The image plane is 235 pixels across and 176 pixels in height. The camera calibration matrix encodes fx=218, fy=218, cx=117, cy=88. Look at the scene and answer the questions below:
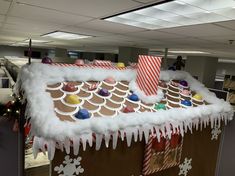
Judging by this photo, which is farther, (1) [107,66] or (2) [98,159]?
(1) [107,66]

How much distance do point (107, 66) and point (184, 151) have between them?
1.25 m

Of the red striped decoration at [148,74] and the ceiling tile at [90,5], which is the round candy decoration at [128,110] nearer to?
the red striped decoration at [148,74]

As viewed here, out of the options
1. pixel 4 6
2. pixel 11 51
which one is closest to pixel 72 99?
pixel 4 6

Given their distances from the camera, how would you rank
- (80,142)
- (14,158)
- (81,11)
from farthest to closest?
(81,11), (14,158), (80,142)

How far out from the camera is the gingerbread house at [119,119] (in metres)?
1.59

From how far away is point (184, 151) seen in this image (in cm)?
237

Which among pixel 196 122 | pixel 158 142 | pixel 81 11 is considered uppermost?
pixel 81 11

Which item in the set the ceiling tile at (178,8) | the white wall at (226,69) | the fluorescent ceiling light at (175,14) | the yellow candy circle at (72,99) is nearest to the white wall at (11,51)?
the white wall at (226,69)

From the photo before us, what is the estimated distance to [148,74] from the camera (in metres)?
2.27

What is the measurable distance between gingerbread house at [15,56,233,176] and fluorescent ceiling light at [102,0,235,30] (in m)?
0.62

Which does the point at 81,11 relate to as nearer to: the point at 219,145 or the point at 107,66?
the point at 107,66

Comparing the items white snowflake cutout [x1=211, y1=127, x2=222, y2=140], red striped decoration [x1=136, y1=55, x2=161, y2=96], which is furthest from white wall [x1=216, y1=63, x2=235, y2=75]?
red striped decoration [x1=136, y1=55, x2=161, y2=96]

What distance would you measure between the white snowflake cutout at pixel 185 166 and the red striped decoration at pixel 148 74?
856 millimetres

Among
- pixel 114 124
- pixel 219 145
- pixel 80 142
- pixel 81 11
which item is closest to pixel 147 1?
pixel 81 11
